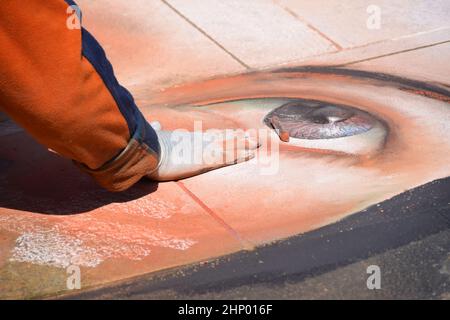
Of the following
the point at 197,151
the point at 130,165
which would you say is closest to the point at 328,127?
the point at 197,151

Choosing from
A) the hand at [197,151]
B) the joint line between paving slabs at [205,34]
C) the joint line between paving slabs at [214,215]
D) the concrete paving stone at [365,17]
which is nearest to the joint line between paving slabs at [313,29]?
the concrete paving stone at [365,17]

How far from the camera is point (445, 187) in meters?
3.01

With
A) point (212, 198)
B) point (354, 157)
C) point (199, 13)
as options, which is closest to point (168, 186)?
point (212, 198)

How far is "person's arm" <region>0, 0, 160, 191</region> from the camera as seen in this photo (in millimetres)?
2457

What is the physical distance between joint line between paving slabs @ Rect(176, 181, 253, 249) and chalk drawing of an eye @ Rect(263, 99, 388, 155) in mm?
534

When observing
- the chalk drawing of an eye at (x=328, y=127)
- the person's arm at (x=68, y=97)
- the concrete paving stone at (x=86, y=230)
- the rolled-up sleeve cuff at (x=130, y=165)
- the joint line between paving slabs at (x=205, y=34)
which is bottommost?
the concrete paving stone at (x=86, y=230)

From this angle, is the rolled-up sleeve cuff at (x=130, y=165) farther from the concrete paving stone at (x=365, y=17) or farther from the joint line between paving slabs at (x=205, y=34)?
the concrete paving stone at (x=365, y=17)

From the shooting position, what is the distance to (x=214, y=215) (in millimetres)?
2943

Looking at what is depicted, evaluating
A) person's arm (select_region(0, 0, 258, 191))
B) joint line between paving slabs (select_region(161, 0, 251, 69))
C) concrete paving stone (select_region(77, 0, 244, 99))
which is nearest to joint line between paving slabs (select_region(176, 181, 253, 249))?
person's arm (select_region(0, 0, 258, 191))

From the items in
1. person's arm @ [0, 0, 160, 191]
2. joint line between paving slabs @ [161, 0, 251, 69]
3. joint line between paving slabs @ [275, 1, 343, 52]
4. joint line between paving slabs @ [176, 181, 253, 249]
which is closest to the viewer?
person's arm @ [0, 0, 160, 191]

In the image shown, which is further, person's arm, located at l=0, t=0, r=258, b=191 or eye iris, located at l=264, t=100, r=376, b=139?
eye iris, located at l=264, t=100, r=376, b=139

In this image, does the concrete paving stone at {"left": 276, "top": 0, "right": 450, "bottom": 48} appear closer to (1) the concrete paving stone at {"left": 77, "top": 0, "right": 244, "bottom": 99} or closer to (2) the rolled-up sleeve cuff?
(1) the concrete paving stone at {"left": 77, "top": 0, "right": 244, "bottom": 99}

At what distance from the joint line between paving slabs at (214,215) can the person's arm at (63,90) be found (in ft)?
1.14

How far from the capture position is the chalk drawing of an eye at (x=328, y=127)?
11.1ft
